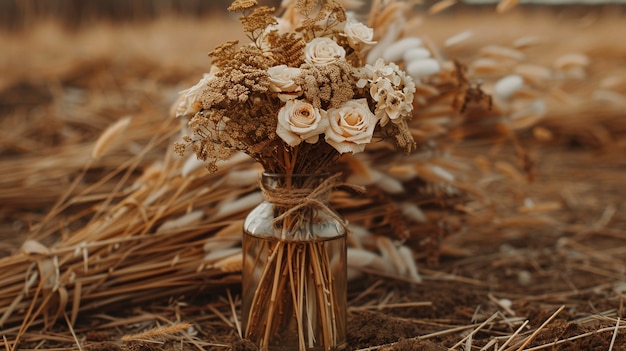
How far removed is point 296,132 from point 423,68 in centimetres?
60

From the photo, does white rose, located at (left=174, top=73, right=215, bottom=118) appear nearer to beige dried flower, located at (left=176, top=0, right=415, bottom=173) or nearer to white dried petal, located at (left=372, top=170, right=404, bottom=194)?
beige dried flower, located at (left=176, top=0, right=415, bottom=173)

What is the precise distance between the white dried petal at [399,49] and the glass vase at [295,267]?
0.52 metres

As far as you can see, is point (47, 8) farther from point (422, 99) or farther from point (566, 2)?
point (566, 2)

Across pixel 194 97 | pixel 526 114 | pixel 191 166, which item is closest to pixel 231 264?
pixel 191 166

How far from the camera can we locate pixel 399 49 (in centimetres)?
156

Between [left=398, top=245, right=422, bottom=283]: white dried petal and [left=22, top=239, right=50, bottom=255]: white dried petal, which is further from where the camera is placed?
[left=398, top=245, right=422, bottom=283]: white dried petal

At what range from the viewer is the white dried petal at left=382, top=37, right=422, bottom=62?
1.56 meters

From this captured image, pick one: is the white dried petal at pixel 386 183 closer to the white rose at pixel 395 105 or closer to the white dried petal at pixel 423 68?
the white dried petal at pixel 423 68

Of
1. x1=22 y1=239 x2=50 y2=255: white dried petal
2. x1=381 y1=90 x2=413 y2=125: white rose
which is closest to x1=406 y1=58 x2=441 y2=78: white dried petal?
x1=381 y1=90 x2=413 y2=125: white rose

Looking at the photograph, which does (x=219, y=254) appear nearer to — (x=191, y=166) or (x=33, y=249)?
(x=191, y=166)

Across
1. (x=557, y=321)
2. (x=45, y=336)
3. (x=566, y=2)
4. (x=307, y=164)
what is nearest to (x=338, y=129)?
(x=307, y=164)

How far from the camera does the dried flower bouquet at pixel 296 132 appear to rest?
3.38 ft

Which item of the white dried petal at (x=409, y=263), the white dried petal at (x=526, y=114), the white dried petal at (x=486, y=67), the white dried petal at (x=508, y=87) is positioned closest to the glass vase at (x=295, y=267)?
the white dried petal at (x=409, y=263)

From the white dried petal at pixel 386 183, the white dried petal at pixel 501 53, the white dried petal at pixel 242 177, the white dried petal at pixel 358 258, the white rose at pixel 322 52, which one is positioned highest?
the white rose at pixel 322 52
